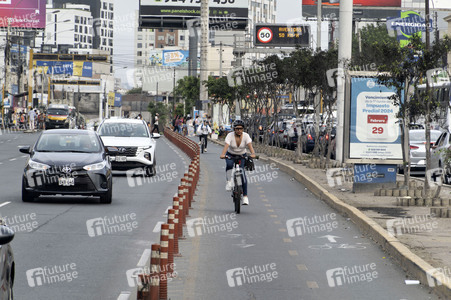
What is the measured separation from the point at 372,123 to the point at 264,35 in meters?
69.1

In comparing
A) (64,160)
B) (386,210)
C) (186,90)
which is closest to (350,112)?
(386,210)

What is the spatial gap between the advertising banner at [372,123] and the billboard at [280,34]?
68.1 meters

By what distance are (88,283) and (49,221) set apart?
232 inches

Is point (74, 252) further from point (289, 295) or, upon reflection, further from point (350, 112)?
point (350, 112)

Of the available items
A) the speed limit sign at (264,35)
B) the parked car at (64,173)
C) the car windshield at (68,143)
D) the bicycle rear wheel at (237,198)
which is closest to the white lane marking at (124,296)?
the bicycle rear wheel at (237,198)

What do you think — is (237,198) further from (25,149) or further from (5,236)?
(5,236)

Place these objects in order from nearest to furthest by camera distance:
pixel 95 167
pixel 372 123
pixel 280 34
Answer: pixel 95 167 → pixel 372 123 → pixel 280 34

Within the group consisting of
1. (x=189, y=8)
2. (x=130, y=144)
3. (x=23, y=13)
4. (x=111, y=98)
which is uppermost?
(x=189, y=8)

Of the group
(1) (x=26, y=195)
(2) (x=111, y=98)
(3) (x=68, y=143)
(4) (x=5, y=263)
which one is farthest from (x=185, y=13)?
(2) (x=111, y=98)

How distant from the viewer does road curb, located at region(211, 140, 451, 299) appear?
9778 mm

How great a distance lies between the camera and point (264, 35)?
3570 inches

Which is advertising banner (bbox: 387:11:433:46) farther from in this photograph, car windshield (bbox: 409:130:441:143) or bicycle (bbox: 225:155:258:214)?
bicycle (bbox: 225:155:258:214)

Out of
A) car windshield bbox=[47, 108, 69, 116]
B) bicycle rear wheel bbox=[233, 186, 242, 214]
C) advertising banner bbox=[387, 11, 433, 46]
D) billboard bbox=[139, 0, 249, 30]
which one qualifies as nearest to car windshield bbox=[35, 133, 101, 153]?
bicycle rear wheel bbox=[233, 186, 242, 214]

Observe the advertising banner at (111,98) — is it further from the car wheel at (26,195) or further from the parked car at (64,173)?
the car wheel at (26,195)
